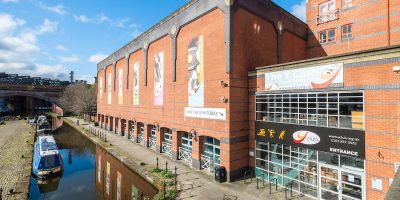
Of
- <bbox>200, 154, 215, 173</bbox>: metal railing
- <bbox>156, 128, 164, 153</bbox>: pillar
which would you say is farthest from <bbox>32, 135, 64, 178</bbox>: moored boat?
<bbox>200, 154, 215, 173</bbox>: metal railing

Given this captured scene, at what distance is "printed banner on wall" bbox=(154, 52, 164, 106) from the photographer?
25.3 metres

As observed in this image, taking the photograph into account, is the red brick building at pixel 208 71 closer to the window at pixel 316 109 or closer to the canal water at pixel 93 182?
the window at pixel 316 109

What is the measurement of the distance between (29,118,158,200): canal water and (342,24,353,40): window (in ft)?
78.7

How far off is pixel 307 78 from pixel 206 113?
774cm

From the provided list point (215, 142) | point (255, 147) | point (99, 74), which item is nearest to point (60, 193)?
point (215, 142)

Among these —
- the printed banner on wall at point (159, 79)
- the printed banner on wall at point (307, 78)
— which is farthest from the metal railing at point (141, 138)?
the printed banner on wall at point (307, 78)

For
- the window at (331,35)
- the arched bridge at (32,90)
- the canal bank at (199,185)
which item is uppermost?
the window at (331,35)

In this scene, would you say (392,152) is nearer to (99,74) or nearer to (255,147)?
(255,147)

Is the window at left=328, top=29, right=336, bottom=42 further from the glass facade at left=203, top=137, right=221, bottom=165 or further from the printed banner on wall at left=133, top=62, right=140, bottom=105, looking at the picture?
the printed banner on wall at left=133, top=62, right=140, bottom=105

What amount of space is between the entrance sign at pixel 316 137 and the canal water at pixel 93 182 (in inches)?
340

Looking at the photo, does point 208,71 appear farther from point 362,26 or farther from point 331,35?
point 362,26

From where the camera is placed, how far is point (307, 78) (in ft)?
46.0

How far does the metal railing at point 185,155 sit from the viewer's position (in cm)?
2112

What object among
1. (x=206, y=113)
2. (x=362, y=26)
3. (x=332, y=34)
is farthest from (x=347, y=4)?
(x=206, y=113)
